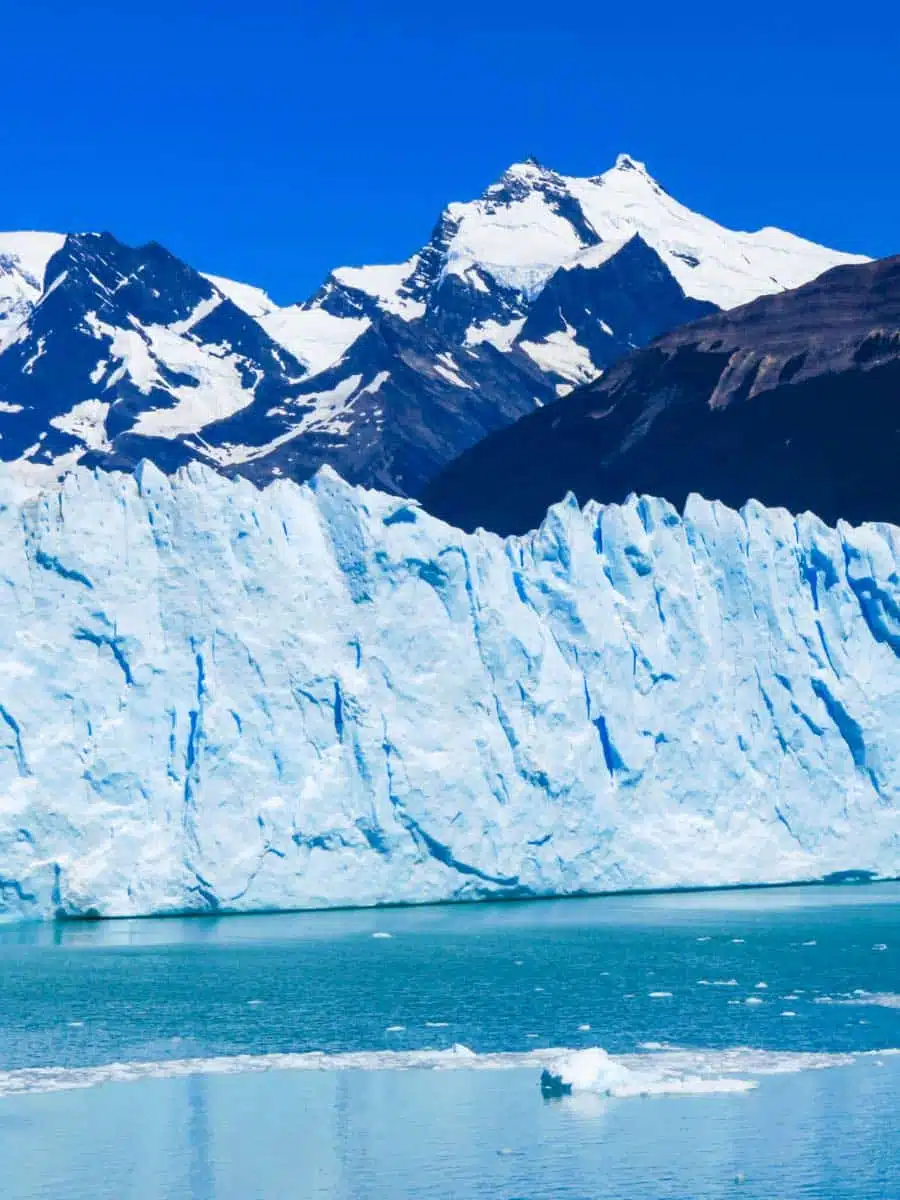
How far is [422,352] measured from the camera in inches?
6393

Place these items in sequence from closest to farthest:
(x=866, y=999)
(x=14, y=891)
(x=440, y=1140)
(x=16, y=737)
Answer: (x=440, y=1140), (x=866, y=999), (x=14, y=891), (x=16, y=737)

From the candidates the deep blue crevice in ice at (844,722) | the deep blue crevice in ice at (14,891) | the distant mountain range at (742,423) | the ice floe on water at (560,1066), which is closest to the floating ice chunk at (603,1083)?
the ice floe on water at (560,1066)

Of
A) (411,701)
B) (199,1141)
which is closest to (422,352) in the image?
(411,701)

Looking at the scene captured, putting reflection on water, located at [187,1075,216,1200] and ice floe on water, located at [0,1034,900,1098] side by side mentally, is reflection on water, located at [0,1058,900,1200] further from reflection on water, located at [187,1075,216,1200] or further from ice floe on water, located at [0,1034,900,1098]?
ice floe on water, located at [0,1034,900,1098]

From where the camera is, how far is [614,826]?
40.3 metres

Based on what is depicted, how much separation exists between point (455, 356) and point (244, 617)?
415ft

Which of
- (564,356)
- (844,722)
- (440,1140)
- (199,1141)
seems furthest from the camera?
(564,356)

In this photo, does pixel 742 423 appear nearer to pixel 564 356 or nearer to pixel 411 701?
pixel 411 701

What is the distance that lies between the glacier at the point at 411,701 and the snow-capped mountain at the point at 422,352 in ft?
312

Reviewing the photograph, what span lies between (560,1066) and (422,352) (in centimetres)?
14413

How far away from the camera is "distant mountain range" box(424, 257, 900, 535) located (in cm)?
8575

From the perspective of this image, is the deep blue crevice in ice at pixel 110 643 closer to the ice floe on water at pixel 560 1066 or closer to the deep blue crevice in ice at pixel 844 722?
the ice floe on water at pixel 560 1066

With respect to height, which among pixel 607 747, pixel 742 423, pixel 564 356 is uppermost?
pixel 564 356

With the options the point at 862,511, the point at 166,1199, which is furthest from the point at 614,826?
the point at 862,511
